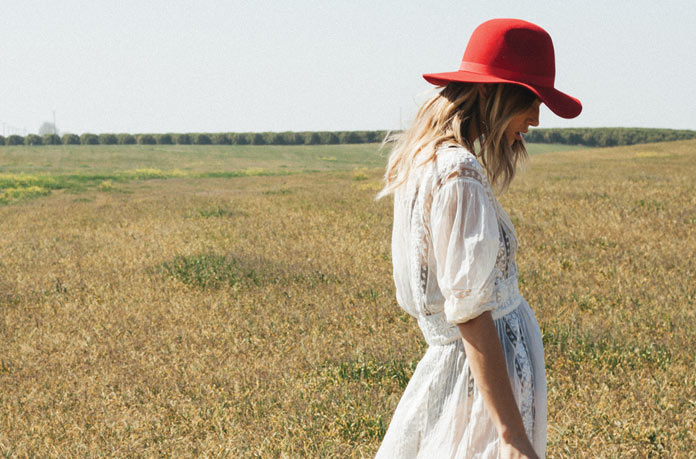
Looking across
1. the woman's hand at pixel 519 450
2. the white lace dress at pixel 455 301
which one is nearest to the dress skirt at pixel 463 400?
the white lace dress at pixel 455 301

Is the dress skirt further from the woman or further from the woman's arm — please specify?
the woman's arm

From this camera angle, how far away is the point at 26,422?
429 cm

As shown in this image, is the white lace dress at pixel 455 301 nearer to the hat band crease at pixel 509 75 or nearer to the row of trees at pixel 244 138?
the hat band crease at pixel 509 75

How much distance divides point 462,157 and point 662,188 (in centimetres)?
1381

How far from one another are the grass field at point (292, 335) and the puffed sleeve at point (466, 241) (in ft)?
7.83

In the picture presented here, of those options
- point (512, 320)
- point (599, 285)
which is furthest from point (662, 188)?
point (512, 320)

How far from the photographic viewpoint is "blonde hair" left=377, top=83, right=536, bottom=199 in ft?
5.49

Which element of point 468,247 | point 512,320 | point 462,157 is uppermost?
point 462,157

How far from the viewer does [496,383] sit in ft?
5.16

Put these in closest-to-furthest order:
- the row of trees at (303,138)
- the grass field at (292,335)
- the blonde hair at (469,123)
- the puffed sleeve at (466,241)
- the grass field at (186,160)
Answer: the puffed sleeve at (466,241) → the blonde hair at (469,123) → the grass field at (292,335) → the grass field at (186,160) → the row of trees at (303,138)

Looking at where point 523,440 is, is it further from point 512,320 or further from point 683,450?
point 683,450

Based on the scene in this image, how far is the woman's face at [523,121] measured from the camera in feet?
5.58

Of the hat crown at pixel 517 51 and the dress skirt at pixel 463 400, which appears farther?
the dress skirt at pixel 463 400

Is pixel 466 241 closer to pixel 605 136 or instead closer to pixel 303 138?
pixel 605 136
